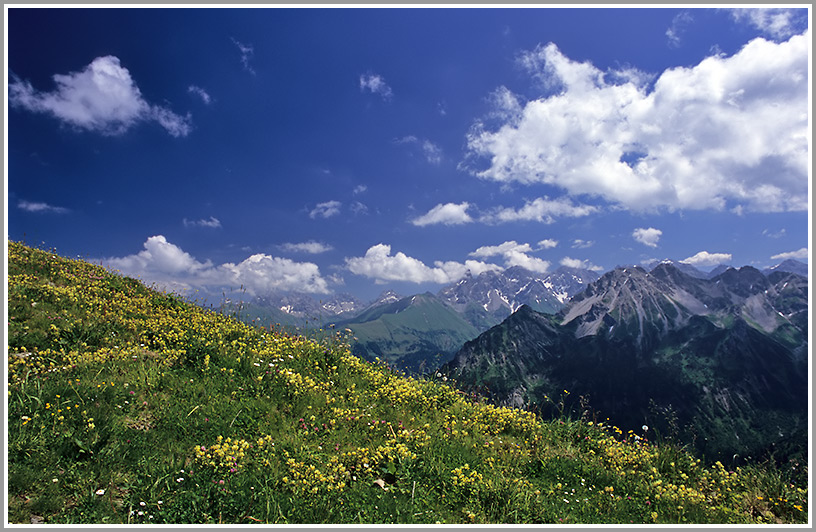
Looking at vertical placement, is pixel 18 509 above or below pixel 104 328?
below

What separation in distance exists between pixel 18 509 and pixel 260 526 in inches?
110

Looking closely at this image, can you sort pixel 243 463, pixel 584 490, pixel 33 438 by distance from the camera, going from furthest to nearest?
pixel 584 490
pixel 243 463
pixel 33 438

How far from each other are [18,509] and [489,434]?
25.5ft

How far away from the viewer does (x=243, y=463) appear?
6281 millimetres

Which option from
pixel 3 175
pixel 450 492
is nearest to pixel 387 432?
pixel 450 492

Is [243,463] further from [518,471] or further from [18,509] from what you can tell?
[518,471]

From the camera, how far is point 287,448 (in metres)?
6.96

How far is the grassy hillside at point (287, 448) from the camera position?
18.1 feet

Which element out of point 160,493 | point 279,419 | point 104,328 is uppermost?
point 104,328

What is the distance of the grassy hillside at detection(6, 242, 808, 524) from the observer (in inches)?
217

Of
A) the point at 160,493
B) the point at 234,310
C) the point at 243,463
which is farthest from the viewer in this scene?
the point at 234,310

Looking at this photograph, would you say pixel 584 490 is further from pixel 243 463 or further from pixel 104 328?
pixel 104 328

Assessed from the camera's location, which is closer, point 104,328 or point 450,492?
point 450,492

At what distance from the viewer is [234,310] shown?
14586mm
